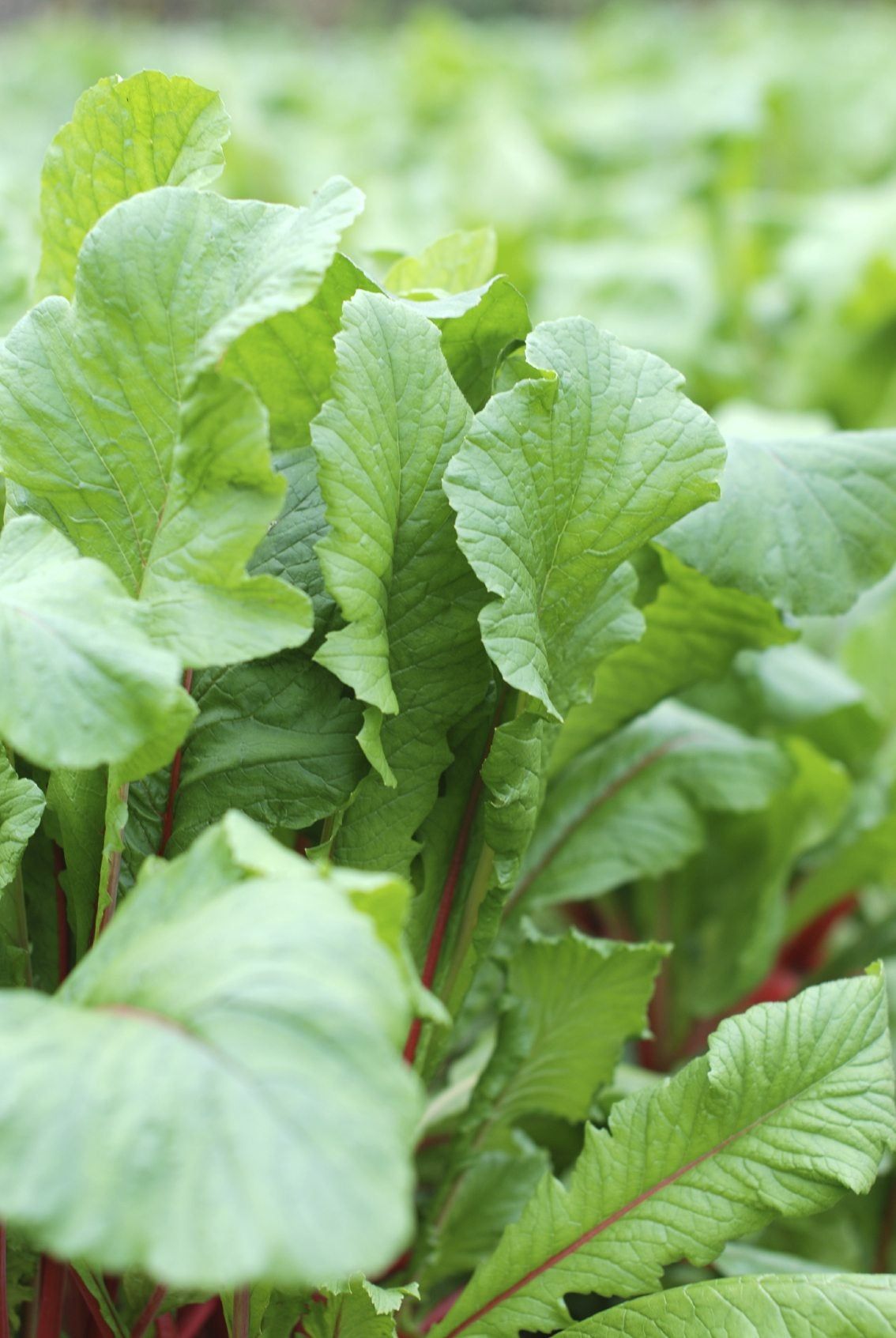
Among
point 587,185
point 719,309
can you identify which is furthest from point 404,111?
point 719,309

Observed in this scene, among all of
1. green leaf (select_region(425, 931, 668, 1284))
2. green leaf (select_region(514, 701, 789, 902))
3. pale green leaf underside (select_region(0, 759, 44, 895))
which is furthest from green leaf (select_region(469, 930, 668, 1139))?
pale green leaf underside (select_region(0, 759, 44, 895))

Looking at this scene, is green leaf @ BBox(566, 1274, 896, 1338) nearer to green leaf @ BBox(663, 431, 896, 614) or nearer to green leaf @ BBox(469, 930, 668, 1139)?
green leaf @ BBox(469, 930, 668, 1139)

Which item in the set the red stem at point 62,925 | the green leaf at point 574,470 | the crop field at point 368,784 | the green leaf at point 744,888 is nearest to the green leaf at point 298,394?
the crop field at point 368,784

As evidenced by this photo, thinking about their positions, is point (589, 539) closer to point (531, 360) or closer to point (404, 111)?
point (531, 360)

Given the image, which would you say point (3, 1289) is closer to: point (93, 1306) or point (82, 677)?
point (93, 1306)

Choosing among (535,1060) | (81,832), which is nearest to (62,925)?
(81,832)

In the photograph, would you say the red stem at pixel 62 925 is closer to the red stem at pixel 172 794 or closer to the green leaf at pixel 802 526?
the red stem at pixel 172 794
